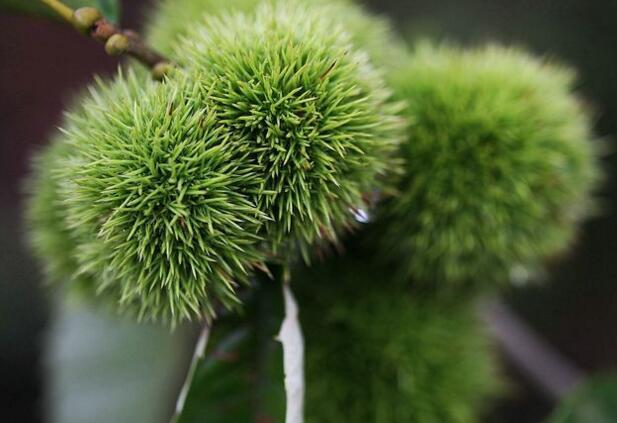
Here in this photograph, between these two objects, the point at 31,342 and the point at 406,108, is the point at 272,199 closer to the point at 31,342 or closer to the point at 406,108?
the point at 406,108

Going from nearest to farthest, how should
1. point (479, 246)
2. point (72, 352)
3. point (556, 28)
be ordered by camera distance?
point (479, 246) → point (72, 352) → point (556, 28)

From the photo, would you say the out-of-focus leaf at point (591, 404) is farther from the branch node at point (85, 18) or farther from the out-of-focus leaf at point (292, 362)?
the branch node at point (85, 18)

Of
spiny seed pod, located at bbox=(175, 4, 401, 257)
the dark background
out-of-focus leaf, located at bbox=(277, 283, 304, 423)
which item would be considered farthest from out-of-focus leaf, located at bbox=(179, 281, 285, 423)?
the dark background

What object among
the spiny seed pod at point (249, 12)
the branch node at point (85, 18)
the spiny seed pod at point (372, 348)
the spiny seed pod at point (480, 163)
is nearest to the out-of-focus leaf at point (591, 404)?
the spiny seed pod at point (372, 348)

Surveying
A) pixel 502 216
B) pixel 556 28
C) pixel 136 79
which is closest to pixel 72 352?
pixel 136 79

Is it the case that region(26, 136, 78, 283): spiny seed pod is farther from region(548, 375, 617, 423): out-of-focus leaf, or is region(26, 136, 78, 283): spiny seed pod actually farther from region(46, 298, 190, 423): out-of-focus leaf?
region(548, 375, 617, 423): out-of-focus leaf

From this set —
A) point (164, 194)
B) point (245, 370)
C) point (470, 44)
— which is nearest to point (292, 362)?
point (245, 370)
